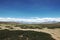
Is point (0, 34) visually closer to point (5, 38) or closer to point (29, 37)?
point (5, 38)

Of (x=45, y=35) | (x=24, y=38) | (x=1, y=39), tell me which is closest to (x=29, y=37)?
(x=24, y=38)

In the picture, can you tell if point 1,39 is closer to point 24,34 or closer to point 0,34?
point 0,34

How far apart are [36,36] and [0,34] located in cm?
835

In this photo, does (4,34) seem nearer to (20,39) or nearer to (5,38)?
(5,38)

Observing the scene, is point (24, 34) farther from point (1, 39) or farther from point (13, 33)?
point (1, 39)

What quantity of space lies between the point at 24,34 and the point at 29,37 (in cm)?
152

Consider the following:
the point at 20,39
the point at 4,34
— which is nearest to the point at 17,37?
the point at 20,39

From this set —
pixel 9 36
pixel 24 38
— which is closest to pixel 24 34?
pixel 24 38

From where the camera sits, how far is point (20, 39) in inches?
1331

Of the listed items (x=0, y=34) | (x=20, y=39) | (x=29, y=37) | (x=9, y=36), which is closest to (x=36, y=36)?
(x=29, y=37)

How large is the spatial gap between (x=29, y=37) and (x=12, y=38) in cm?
388

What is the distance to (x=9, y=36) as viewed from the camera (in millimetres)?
34625

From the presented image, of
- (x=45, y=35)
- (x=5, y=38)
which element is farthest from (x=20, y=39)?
(x=45, y=35)

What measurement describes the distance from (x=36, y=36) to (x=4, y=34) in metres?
7.46
